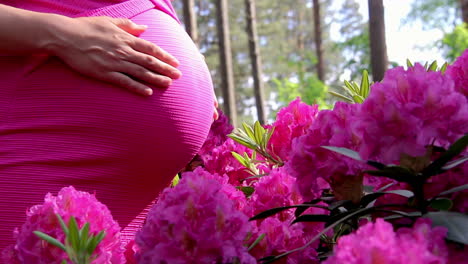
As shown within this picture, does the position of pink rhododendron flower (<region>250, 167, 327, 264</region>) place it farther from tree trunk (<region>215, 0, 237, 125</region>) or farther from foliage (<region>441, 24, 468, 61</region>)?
foliage (<region>441, 24, 468, 61</region>)

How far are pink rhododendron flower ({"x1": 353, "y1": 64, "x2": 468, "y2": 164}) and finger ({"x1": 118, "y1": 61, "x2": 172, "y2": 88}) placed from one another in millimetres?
747

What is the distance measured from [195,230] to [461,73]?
23.8 inches

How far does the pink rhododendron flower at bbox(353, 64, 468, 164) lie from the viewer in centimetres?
74

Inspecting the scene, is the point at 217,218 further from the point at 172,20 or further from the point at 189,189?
the point at 172,20

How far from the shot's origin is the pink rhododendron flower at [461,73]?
101 centimetres

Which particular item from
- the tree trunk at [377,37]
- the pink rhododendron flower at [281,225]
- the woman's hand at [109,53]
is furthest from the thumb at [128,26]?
the tree trunk at [377,37]

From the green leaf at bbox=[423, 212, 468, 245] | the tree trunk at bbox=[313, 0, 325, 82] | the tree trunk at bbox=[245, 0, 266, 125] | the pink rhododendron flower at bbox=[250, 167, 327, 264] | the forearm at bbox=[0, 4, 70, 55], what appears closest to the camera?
the green leaf at bbox=[423, 212, 468, 245]

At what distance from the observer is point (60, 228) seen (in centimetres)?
89

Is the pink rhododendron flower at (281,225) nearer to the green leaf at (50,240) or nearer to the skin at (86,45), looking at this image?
the green leaf at (50,240)

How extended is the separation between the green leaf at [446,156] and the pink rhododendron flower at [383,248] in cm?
13

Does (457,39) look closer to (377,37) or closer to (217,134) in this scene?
(377,37)

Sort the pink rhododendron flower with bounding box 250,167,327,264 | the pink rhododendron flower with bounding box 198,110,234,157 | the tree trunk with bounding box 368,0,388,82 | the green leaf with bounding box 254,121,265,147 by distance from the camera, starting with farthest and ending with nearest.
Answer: the tree trunk with bounding box 368,0,388,82 → the pink rhododendron flower with bounding box 198,110,234,157 → the green leaf with bounding box 254,121,265,147 → the pink rhododendron flower with bounding box 250,167,327,264

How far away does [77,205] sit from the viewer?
912mm

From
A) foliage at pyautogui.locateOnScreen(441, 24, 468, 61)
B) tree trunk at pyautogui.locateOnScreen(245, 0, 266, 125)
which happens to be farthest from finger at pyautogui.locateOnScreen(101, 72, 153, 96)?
foliage at pyautogui.locateOnScreen(441, 24, 468, 61)
